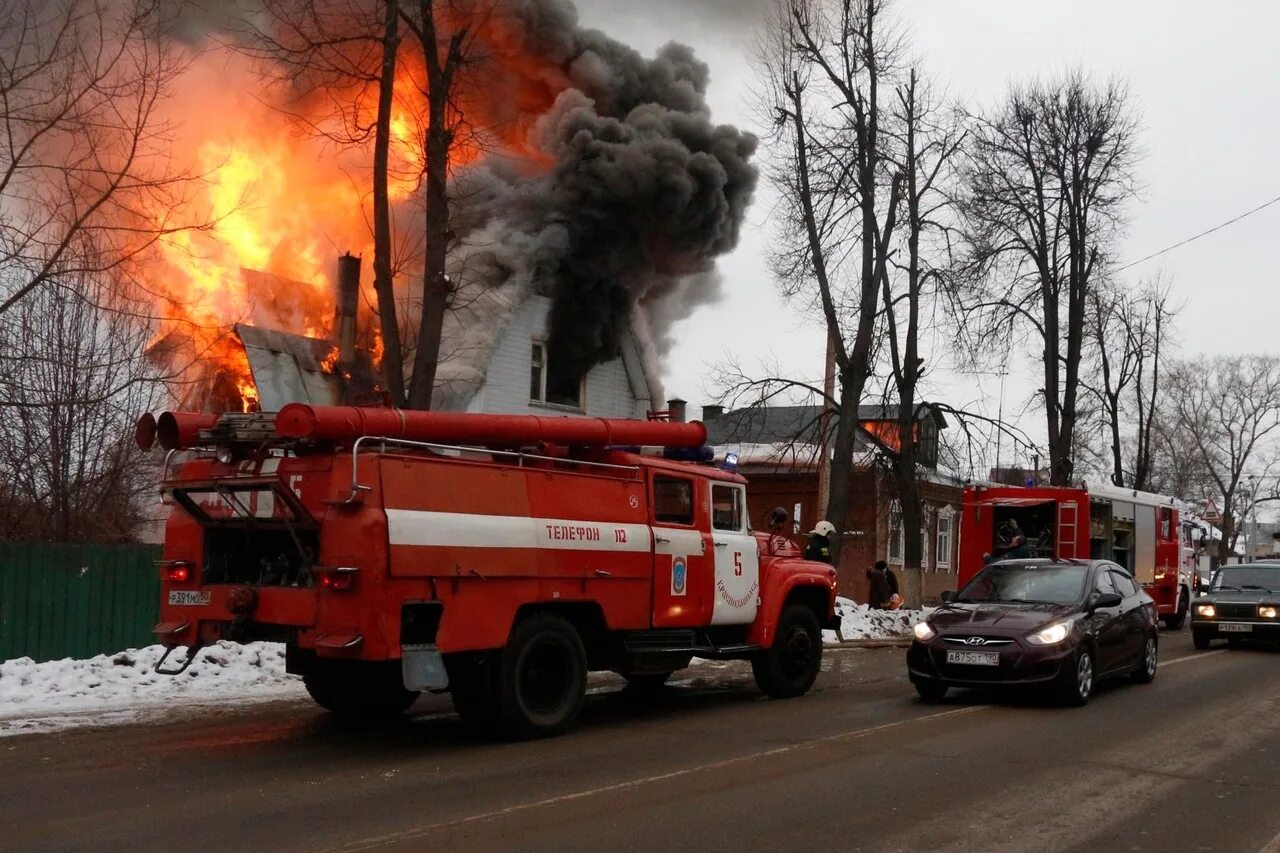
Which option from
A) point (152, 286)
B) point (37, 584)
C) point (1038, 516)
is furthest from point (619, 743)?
point (1038, 516)

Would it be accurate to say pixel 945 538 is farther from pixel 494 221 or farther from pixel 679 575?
pixel 679 575

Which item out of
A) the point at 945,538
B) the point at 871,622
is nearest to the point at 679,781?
the point at 871,622

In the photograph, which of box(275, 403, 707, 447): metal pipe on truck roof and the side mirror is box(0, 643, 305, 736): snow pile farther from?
the side mirror

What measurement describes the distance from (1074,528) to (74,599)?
608 inches

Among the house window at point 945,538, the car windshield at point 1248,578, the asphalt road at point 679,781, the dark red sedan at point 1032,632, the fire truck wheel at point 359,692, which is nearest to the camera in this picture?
the asphalt road at point 679,781

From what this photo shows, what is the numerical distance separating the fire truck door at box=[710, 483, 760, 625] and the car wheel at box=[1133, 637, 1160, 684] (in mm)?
4798

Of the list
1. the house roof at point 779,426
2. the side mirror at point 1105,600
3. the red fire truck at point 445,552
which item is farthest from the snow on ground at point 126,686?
the house roof at point 779,426

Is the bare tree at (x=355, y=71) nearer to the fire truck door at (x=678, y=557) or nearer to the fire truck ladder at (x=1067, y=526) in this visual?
the fire truck door at (x=678, y=557)

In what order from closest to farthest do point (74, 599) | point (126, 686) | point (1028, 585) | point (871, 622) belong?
point (126, 686)
point (1028, 585)
point (74, 599)
point (871, 622)

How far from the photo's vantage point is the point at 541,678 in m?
9.21

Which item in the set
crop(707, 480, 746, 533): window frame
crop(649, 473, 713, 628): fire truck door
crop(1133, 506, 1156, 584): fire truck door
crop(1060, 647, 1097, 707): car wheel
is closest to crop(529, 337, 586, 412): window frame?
crop(1133, 506, 1156, 584): fire truck door

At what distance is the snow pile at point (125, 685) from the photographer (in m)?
9.98

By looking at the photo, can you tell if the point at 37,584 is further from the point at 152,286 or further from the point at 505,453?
the point at 505,453

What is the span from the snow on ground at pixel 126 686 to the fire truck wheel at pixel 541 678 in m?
3.35
